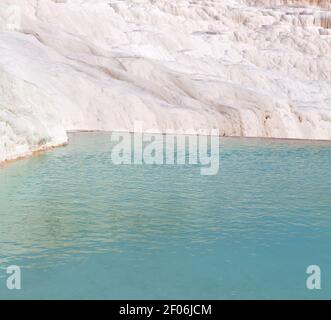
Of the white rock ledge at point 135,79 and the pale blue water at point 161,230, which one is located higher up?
the white rock ledge at point 135,79

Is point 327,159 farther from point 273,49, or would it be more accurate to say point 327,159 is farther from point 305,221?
point 273,49

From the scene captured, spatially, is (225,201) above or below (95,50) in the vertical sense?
below

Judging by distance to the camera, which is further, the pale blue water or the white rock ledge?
the white rock ledge

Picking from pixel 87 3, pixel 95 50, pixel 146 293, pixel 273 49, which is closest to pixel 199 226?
pixel 146 293

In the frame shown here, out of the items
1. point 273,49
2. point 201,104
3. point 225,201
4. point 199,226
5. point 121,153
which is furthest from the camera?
point 273,49

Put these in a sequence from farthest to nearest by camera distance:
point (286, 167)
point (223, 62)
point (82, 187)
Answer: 1. point (223, 62)
2. point (286, 167)
3. point (82, 187)

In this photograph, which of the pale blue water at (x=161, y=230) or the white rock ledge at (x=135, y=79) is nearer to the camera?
the pale blue water at (x=161, y=230)
